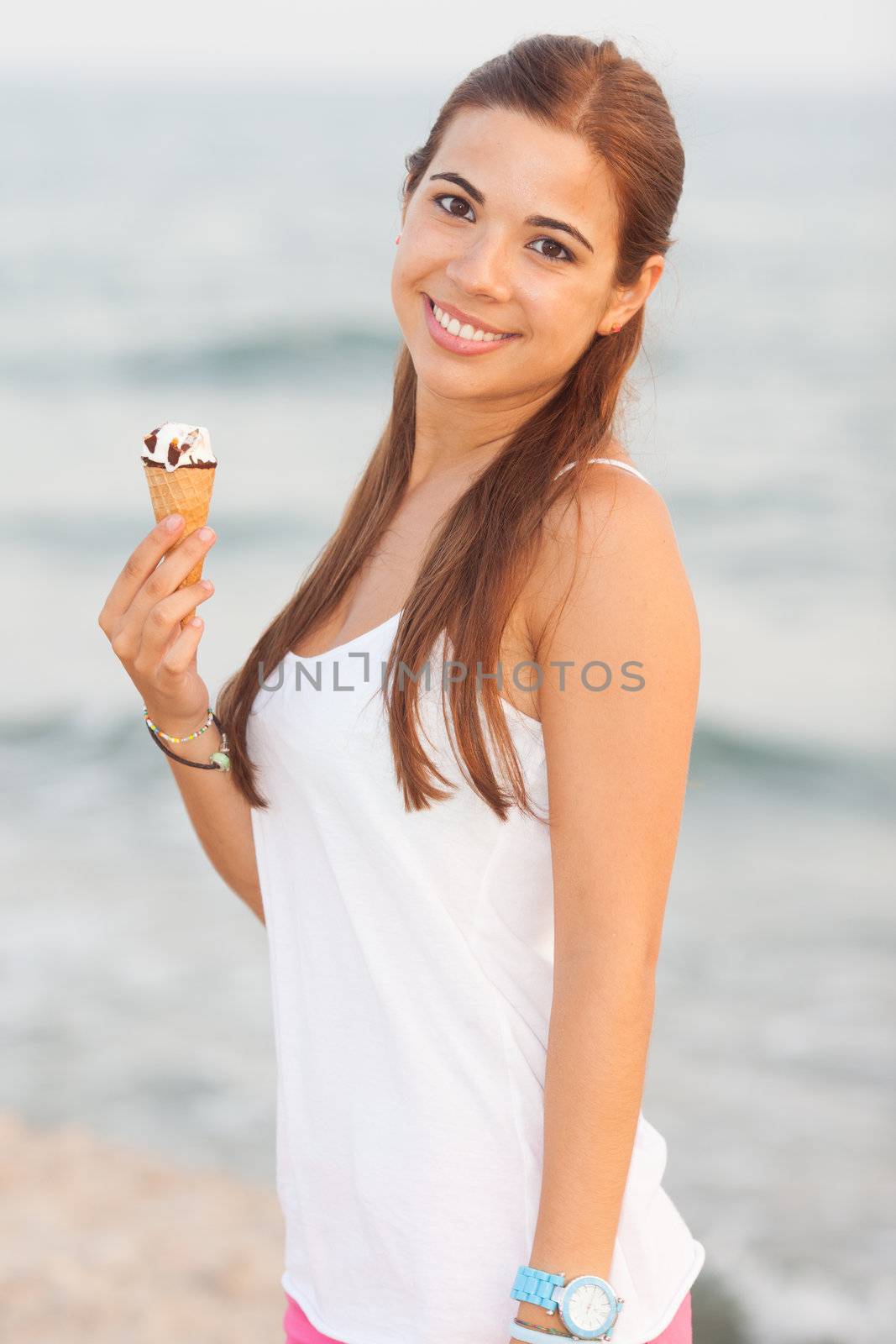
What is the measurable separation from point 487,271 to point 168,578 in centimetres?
60

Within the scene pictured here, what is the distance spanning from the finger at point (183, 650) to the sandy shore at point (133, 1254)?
113 inches

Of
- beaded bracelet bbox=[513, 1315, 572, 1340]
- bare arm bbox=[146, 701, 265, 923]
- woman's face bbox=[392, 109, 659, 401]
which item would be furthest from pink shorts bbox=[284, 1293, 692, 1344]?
woman's face bbox=[392, 109, 659, 401]

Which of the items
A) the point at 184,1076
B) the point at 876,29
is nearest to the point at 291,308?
the point at 876,29

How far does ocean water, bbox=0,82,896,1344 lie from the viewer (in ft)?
19.1

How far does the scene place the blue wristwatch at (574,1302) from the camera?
1.71 metres

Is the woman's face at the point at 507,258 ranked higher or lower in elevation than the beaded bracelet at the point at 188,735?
higher

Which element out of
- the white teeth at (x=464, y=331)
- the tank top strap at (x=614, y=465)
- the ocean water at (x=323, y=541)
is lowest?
the ocean water at (x=323, y=541)

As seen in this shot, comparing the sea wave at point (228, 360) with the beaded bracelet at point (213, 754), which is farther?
the sea wave at point (228, 360)

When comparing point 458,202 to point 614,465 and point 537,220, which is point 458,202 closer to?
point 537,220

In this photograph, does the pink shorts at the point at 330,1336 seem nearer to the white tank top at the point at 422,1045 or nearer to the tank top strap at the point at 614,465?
the white tank top at the point at 422,1045

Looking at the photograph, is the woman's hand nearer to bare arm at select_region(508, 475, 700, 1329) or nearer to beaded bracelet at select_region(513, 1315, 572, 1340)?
bare arm at select_region(508, 475, 700, 1329)

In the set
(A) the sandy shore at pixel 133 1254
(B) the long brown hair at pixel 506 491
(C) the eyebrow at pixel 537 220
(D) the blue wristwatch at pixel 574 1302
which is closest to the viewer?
(D) the blue wristwatch at pixel 574 1302

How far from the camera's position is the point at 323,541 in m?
13.9

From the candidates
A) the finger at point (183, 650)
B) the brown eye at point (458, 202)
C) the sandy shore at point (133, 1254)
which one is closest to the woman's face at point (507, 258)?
the brown eye at point (458, 202)
